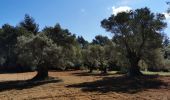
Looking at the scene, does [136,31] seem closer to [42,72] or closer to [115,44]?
[115,44]

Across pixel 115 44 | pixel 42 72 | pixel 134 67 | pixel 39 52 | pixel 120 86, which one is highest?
pixel 115 44

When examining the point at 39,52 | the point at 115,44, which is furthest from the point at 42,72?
the point at 115,44

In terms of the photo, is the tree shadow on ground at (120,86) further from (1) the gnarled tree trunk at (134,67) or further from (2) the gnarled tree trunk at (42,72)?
(1) the gnarled tree trunk at (134,67)

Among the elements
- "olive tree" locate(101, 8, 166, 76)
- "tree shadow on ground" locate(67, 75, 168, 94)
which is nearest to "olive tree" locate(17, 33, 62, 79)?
"tree shadow on ground" locate(67, 75, 168, 94)

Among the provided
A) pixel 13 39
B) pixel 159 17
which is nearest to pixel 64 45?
pixel 159 17

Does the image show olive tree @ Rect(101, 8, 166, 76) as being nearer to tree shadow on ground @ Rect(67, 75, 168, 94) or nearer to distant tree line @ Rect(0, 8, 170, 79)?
distant tree line @ Rect(0, 8, 170, 79)

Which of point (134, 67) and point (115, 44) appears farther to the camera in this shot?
point (115, 44)

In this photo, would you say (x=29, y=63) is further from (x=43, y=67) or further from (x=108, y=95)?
(x=108, y=95)

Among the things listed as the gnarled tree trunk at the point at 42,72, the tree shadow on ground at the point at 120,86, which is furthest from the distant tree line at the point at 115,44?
the tree shadow on ground at the point at 120,86

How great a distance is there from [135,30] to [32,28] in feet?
145

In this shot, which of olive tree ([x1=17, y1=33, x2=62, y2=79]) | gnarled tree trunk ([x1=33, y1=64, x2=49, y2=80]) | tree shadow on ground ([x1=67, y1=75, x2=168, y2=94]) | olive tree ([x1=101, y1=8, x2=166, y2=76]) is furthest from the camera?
olive tree ([x1=101, y1=8, x2=166, y2=76])

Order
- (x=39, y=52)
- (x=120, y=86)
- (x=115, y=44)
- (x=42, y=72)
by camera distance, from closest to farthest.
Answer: (x=120, y=86)
(x=39, y=52)
(x=42, y=72)
(x=115, y=44)

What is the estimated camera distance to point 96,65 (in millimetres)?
58875

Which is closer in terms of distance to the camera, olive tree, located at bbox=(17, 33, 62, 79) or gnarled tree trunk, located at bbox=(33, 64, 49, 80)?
olive tree, located at bbox=(17, 33, 62, 79)
